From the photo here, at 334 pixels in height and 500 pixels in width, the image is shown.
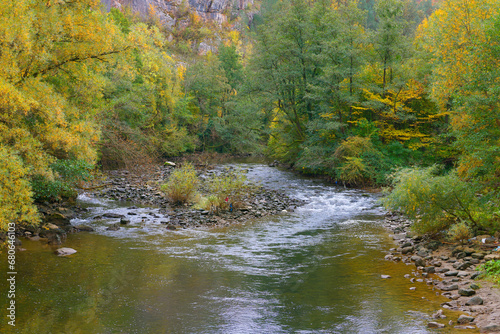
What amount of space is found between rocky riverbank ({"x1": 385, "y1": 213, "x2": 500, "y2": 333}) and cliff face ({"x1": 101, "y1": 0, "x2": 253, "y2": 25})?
78.9 metres

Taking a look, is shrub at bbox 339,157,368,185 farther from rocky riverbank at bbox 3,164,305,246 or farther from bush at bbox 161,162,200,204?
bush at bbox 161,162,200,204

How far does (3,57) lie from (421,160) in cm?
2245

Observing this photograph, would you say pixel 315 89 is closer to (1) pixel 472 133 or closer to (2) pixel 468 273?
(1) pixel 472 133

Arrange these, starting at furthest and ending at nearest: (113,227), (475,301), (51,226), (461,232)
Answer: (113,227)
(51,226)
(461,232)
(475,301)

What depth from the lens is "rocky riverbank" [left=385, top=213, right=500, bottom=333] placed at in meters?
6.27

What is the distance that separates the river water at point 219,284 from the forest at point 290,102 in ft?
5.78

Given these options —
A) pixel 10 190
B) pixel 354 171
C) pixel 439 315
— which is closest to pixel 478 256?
pixel 439 315

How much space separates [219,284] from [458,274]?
17.5 feet

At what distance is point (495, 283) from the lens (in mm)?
7488

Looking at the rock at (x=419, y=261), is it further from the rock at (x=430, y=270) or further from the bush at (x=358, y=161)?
the bush at (x=358, y=161)

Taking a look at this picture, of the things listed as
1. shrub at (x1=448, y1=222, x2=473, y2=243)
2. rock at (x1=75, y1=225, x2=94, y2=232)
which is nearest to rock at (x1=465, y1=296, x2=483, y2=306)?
shrub at (x1=448, y1=222, x2=473, y2=243)

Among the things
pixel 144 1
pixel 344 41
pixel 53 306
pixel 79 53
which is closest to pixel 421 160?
pixel 344 41

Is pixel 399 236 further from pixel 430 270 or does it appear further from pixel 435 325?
pixel 435 325

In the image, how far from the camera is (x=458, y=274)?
8328 mm
